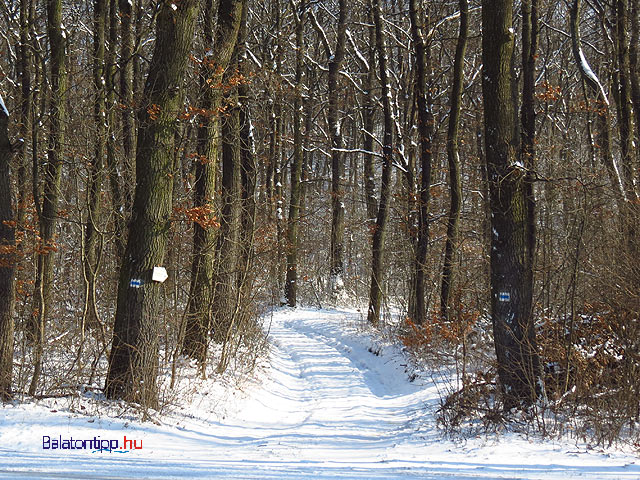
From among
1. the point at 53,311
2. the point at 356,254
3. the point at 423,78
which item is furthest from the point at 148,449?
the point at 356,254

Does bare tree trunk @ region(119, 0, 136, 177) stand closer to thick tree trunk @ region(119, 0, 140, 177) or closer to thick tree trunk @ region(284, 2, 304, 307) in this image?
thick tree trunk @ region(119, 0, 140, 177)

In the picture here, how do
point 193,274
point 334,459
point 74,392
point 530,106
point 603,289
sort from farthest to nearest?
1. point 530,106
2. point 193,274
3. point 603,289
4. point 74,392
5. point 334,459

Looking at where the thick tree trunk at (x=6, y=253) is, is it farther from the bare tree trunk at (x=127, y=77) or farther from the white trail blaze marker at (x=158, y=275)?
the bare tree trunk at (x=127, y=77)

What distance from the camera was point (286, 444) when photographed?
256 inches

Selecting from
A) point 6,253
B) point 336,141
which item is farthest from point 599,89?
point 6,253

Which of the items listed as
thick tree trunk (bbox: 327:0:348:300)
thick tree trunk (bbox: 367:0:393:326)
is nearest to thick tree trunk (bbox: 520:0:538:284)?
thick tree trunk (bbox: 367:0:393:326)


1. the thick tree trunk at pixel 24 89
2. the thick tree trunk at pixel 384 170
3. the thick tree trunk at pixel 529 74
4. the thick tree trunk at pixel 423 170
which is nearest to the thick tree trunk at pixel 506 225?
the thick tree trunk at pixel 529 74

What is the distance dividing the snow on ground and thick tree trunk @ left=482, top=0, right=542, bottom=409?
4.18ft

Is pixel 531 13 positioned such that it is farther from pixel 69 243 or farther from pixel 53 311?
pixel 69 243

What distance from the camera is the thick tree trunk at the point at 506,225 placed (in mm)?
7359

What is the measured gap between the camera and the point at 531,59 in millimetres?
12109

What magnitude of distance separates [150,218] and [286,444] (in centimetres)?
352

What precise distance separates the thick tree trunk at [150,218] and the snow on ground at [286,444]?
0.65 metres

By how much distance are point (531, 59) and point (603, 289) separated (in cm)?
644
